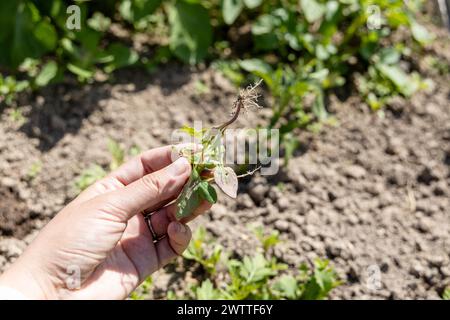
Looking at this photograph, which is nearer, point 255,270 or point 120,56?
point 255,270

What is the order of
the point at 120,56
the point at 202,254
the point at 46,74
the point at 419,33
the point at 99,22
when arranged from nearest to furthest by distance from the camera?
the point at 202,254 < the point at 46,74 < the point at 120,56 < the point at 419,33 < the point at 99,22

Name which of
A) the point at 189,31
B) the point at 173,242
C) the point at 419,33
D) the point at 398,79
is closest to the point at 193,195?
the point at 173,242

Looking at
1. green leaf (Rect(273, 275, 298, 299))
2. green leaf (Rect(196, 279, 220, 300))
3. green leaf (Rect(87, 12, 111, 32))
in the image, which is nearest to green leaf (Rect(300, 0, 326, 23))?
green leaf (Rect(87, 12, 111, 32))

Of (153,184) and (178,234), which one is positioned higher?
(153,184)

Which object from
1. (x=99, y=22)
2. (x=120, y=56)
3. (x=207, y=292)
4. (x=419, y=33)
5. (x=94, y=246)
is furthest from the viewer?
(x=99, y=22)

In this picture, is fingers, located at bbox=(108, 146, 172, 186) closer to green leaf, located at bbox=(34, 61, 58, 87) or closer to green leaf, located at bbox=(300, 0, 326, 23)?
green leaf, located at bbox=(34, 61, 58, 87)

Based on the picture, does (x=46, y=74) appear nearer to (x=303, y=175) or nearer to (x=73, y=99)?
(x=73, y=99)
